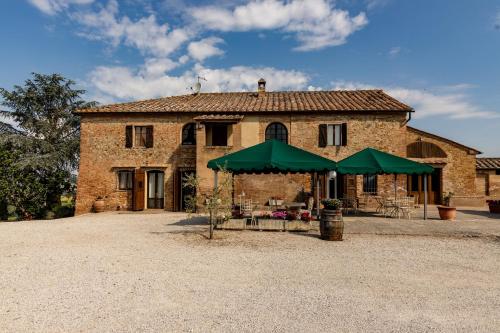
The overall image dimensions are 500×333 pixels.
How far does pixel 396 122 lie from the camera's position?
A: 1562 centimetres

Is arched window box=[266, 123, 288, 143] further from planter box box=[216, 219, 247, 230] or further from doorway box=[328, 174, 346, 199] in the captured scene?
planter box box=[216, 219, 247, 230]

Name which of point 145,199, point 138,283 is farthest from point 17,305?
point 145,199

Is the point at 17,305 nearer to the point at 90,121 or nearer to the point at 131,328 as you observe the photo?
the point at 131,328

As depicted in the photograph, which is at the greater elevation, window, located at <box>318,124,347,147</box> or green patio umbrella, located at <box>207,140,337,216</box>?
window, located at <box>318,124,347,147</box>

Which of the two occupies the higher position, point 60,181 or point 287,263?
point 60,181

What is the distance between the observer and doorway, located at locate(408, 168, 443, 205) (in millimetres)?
18516

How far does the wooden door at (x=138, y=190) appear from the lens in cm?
1585

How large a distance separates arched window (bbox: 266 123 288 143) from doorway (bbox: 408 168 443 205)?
909cm

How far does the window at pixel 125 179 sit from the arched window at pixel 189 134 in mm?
3445

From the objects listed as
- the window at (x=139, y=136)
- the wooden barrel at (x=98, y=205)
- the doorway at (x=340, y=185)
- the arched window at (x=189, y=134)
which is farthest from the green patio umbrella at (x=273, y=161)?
the wooden barrel at (x=98, y=205)

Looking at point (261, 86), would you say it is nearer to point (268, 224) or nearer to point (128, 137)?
point (128, 137)

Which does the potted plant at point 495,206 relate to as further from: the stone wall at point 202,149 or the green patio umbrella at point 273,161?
the green patio umbrella at point 273,161

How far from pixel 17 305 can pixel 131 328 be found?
192cm

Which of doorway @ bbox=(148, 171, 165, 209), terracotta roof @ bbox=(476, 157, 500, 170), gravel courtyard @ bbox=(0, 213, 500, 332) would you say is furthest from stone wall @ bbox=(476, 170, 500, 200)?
doorway @ bbox=(148, 171, 165, 209)
